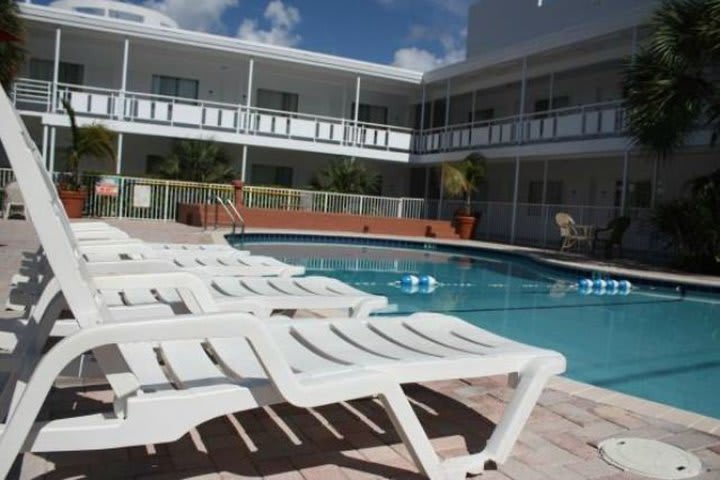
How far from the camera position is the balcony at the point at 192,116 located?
19312 mm

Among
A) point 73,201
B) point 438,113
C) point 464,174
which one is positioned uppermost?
point 438,113

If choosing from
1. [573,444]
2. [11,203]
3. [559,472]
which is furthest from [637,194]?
[559,472]

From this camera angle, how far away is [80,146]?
17234 mm

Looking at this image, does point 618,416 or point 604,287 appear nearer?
point 618,416

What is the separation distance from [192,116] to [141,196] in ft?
11.2

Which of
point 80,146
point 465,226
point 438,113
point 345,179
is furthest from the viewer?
point 438,113

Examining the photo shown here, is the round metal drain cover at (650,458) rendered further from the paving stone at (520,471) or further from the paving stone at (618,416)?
the paving stone at (520,471)

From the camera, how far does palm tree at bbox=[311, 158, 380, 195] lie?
70.3ft

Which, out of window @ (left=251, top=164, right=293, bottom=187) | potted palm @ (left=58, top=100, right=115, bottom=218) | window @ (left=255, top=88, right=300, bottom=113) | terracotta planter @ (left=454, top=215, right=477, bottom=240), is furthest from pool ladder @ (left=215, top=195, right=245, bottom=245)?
terracotta planter @ (left=454, top=215, right=477, bottom=240)

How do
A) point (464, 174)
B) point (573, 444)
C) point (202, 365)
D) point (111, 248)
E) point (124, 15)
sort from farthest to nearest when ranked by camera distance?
point (124, 15) < point (464, 174) < point (111, 248) < point (573, 444) < point (202, 365)

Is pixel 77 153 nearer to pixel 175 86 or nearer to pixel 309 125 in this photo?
pixel 175 86

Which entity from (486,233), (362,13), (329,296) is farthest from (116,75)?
(329,296)

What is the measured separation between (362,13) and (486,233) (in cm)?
2017

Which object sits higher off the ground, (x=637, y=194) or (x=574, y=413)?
(x=637, y=194)
